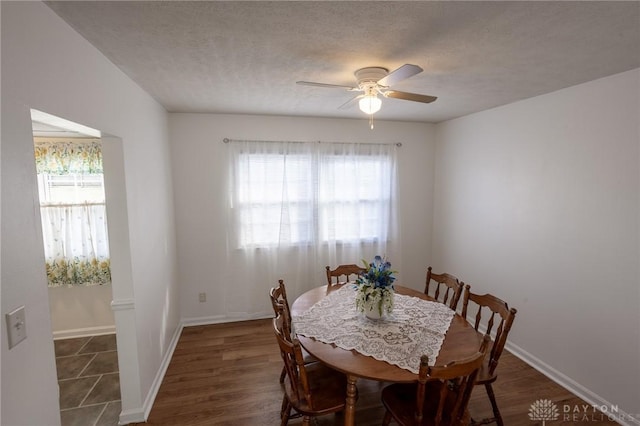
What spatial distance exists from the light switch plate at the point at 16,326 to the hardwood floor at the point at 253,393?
1.48 m

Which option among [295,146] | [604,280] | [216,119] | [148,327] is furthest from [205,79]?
[604,280]

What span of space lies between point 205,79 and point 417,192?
2.96 metres

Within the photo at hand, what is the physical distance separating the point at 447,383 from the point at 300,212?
2.48 meters

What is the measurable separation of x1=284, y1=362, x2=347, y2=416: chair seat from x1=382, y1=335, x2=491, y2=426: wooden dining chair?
277mm

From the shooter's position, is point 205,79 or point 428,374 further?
point 205,79

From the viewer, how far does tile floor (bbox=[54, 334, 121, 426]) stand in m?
2.23

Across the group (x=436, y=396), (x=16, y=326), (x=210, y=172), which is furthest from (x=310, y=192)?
(x=16, y=326)

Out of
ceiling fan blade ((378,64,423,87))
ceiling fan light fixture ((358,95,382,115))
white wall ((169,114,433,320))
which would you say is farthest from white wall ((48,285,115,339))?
ceiling fan blade ((378,64,423,87))

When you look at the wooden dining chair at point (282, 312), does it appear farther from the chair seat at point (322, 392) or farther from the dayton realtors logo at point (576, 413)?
the dayton realtors logo at point (576, 413)

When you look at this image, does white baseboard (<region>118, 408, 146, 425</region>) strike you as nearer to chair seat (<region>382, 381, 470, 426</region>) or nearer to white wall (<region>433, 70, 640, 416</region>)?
chair seat (<region>382, 381, 470, 426</region>)

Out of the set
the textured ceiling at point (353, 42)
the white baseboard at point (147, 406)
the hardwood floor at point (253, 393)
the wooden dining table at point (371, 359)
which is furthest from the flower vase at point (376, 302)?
the white baseboard at point (147, 406)

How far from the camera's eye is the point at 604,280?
7.43 ft

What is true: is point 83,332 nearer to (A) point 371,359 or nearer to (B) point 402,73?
(A) point 371,359

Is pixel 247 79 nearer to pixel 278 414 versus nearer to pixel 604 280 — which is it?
pixel 278 414
